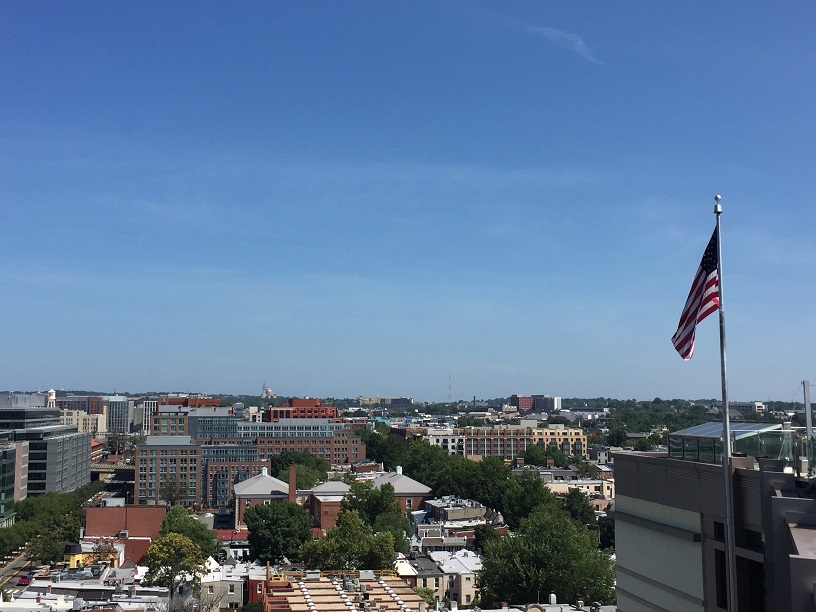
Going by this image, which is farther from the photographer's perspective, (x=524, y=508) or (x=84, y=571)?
(x=524, y=508)

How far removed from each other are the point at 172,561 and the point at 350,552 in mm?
12623

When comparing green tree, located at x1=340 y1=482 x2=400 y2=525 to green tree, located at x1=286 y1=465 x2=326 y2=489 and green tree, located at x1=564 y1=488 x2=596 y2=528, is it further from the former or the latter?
green tree, located at x1=286 y1=465 x2=326 y2=489

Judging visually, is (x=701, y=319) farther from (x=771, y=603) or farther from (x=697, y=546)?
(x=771, y=603)

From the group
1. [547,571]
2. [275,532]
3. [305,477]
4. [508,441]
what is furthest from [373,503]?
[508,441]

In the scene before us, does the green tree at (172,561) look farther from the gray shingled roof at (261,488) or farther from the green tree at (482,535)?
the gray shingled roof at (261,488)

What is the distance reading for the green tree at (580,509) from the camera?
95438 mm

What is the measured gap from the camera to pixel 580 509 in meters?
96.0

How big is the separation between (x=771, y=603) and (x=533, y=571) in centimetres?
4414

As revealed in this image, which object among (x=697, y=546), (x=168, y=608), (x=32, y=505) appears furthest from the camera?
(x=32, y=505)

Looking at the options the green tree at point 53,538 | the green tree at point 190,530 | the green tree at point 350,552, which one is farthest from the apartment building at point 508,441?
the green tree at point 350,552

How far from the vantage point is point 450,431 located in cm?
19375

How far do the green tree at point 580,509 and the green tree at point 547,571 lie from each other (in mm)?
36774

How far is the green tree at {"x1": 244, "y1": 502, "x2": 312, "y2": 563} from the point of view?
75.4 metres

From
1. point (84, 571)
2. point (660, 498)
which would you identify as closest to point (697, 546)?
point (660, 498)
